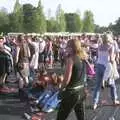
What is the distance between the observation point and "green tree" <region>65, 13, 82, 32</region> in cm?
14023

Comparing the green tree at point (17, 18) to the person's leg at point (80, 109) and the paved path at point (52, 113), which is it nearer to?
the paved path at point (52, 113)

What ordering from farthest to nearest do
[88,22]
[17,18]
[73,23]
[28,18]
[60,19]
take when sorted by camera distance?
1. [73,23]
2. [88,22]
3. [60,19]
4. [28,18]
5. [17,18]

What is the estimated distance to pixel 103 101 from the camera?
13.5 metres

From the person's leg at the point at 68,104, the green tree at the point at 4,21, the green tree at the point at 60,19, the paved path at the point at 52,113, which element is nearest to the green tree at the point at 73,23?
the green tree at the point at 60,19

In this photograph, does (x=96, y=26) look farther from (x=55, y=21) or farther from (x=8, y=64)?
(x=8, y=64)

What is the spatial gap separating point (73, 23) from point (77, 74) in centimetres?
13741

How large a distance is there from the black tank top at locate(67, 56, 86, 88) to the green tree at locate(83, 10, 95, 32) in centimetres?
12646

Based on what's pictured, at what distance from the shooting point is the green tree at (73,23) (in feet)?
460

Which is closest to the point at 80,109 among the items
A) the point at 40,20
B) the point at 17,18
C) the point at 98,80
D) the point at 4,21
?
the point at 98,80

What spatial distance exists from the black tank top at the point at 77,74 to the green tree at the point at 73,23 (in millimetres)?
129466

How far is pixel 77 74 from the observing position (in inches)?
316

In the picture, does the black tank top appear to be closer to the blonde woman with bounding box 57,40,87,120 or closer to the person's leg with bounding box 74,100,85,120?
the blonde woman with bounding box 57,40,87,120

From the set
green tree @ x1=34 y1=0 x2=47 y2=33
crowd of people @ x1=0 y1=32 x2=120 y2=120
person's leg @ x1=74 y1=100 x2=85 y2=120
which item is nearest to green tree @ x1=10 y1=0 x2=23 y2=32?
green tree @ x1=34 y1=0 x2=47 y2=33

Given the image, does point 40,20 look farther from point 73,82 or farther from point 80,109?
point 73,82
